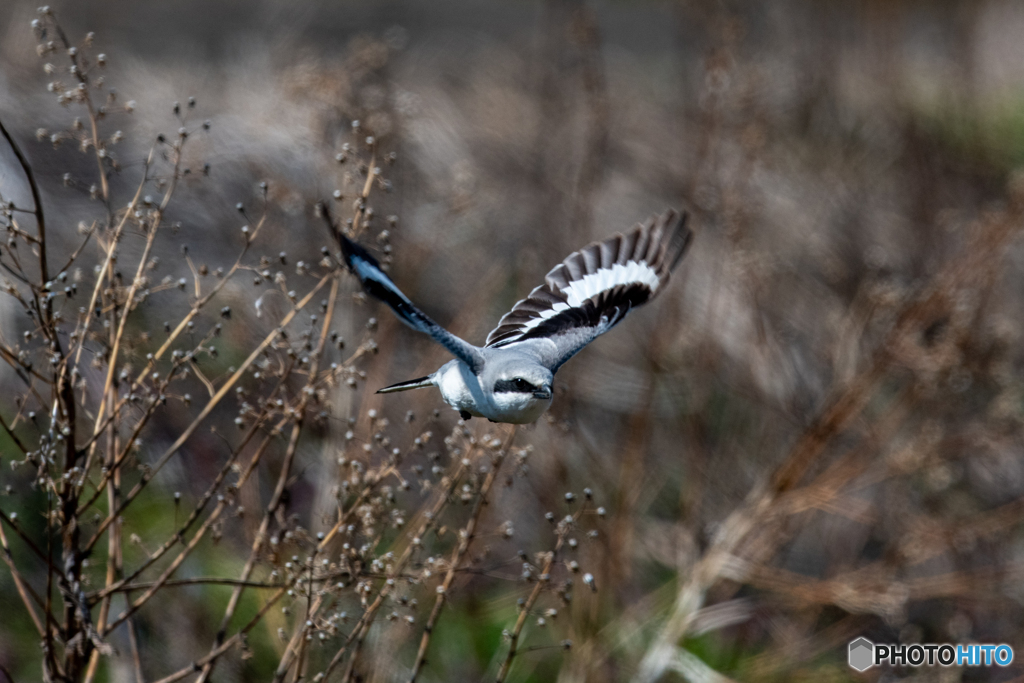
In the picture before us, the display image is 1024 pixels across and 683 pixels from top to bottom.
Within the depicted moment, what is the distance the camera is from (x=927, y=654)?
4426 millimetres

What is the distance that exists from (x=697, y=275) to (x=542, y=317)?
337cm

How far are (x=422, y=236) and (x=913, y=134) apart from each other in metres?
3.14

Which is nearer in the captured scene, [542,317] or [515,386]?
[515,386]

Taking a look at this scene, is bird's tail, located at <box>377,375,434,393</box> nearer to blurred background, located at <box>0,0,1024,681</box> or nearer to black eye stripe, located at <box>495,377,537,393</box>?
black eye stripe, located at <box>495,377,537,393</box>

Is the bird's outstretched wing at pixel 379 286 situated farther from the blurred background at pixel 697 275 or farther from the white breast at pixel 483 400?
the blurred background at pixel 697 275

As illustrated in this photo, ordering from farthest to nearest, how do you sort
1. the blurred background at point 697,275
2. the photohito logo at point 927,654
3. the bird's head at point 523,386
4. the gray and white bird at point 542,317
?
the photohito logo at point 927,654, the blurred background at point 697,275, the bird's head at point 523,386, the gray and white bird at point 542,317

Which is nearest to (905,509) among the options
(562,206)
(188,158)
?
(562,206)

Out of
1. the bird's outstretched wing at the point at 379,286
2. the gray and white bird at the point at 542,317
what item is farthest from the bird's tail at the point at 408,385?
the bird's outstretched wing at the point at 379,286

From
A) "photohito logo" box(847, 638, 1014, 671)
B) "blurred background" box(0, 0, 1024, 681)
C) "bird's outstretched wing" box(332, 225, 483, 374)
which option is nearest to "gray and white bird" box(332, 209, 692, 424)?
"bird's outstretched wing" box(332, 225, 483, 374)

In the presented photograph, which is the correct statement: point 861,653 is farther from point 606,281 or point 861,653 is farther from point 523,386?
point 523,386

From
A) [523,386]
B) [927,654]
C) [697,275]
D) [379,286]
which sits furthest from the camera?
[697,275]

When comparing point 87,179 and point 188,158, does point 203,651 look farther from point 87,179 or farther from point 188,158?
point 87,179

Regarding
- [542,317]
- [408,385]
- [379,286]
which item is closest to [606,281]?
[542,317]

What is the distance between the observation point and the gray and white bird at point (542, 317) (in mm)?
1908
